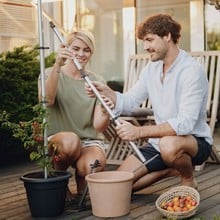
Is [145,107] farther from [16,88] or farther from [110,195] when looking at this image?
[110,195]

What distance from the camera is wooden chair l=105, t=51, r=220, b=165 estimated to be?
4500 millimetres

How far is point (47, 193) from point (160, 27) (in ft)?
3.65

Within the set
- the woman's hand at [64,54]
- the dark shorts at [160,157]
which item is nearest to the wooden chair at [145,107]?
the dark shorts at [160,157]

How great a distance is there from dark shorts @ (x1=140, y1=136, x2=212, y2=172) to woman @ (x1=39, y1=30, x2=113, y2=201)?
0.94ft

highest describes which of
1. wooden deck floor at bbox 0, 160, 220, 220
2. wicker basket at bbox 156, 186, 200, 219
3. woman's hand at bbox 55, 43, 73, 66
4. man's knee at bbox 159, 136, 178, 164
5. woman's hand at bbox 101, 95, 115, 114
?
woman's hand at bbox 55, 43, 73, 66

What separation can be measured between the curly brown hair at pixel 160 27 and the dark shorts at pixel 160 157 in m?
0.63

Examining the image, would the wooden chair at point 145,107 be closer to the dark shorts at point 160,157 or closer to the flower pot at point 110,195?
the dark shorts at point 160,157

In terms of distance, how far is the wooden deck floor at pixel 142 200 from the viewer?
2.96 meters

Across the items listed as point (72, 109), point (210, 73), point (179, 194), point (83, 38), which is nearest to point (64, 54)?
point (83, 38)

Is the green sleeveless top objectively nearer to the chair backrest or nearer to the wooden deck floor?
the wooden deck floor

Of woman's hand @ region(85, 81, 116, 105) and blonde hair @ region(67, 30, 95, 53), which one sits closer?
woman's hand @ region(85, 81, 116, 105)

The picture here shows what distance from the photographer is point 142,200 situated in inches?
131

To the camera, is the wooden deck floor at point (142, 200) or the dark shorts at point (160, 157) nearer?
the wooden deck floor at point (142, 200)

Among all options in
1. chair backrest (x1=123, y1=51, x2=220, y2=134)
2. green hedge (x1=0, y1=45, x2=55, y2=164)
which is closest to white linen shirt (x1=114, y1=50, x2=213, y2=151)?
chair backrest (x1=123, y1=51, x2=220, y2=134)
